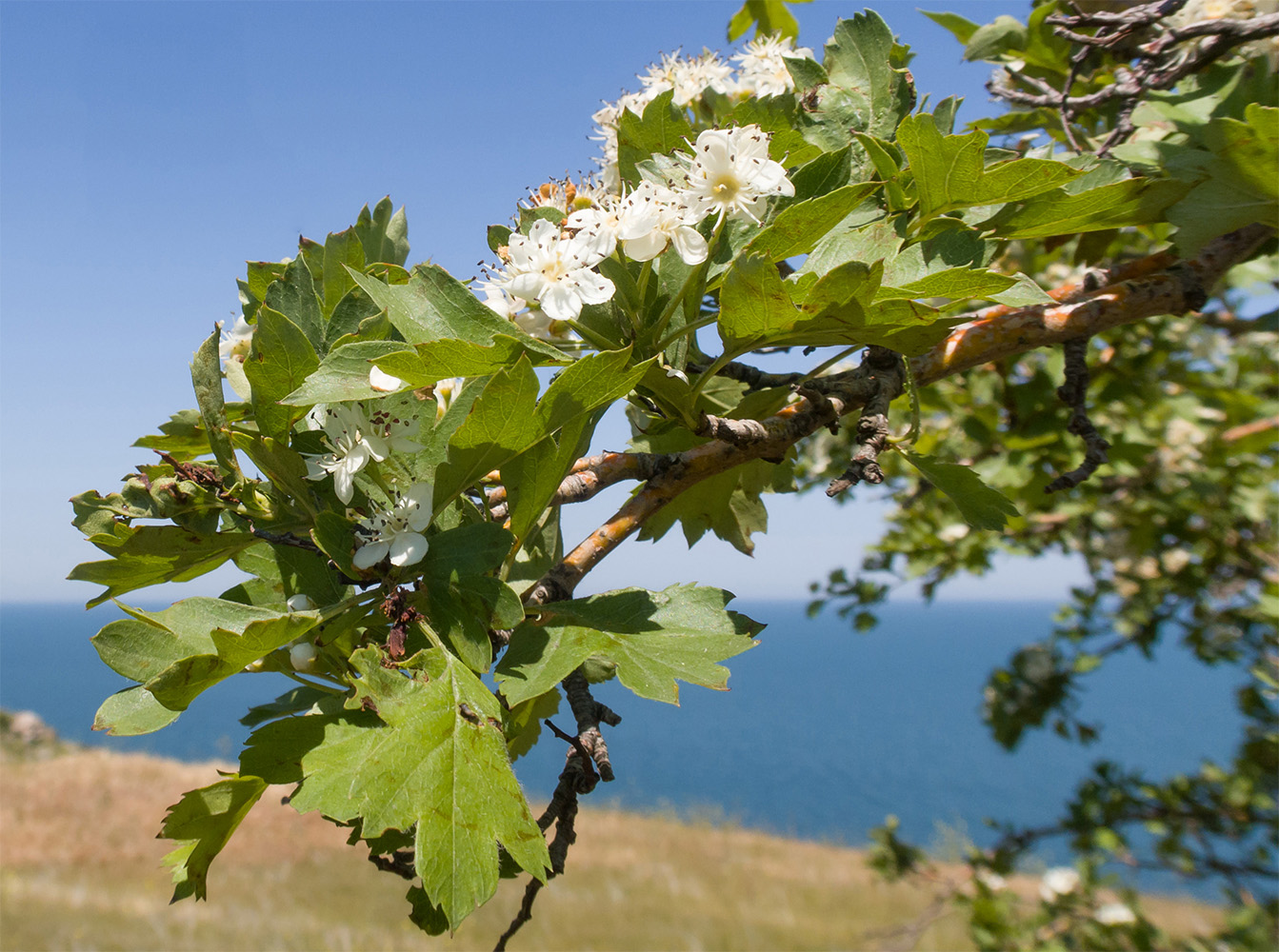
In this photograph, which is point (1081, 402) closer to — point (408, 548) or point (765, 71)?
point (765, 71)

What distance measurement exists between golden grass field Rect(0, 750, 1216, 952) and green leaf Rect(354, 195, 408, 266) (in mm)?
5659

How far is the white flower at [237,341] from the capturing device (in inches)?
33.8

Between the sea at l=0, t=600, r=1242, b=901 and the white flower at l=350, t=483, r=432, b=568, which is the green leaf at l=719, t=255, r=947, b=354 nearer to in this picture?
the white flower at l=350, t=483, r=432, b=568

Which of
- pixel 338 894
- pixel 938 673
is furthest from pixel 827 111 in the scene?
pixel 938 673

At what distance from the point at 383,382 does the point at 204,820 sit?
15.0 inches

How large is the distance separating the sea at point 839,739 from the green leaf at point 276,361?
7.54m

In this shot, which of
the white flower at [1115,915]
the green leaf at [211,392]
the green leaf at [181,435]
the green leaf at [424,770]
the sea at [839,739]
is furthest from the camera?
the sea at [839,739]

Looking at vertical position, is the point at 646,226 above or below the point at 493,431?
above

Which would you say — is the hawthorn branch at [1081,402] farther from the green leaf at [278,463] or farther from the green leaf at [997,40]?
the green leaf at [278,463]

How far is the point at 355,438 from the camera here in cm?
65

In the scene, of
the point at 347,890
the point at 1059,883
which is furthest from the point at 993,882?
the point at 347,890

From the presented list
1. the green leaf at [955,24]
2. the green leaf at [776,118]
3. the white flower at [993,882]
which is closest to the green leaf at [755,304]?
the green leaf at [776,118]

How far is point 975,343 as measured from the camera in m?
0.95

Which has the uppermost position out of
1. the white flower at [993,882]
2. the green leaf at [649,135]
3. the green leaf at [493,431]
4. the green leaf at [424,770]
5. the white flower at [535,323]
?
the green leaf at [649,135]
